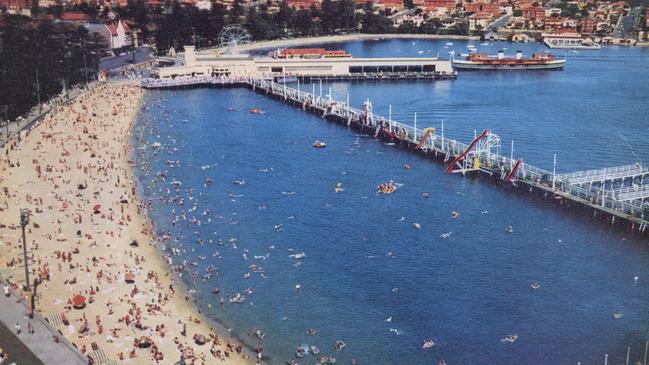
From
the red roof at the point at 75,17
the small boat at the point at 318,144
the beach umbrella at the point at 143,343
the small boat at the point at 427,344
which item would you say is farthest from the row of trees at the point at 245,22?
the small boat at the point at 427,344

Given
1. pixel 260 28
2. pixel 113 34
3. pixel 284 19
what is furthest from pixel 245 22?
pixel 113 34

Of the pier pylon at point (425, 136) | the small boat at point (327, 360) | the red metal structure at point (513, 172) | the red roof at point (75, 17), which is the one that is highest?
the red roof at point (75, 17)

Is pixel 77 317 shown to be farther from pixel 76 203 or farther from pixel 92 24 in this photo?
pixel 92 24

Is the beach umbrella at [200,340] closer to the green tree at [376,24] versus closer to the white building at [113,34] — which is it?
the white building at [113,34]

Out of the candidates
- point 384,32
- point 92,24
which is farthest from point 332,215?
point 384,32

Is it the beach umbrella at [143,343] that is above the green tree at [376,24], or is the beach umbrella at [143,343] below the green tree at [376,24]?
below

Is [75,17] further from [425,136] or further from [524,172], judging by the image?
[524,172]

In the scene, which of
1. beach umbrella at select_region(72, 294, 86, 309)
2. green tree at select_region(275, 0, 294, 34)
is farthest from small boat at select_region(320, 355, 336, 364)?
green tree at select_region(275, 0, 294, 34)
